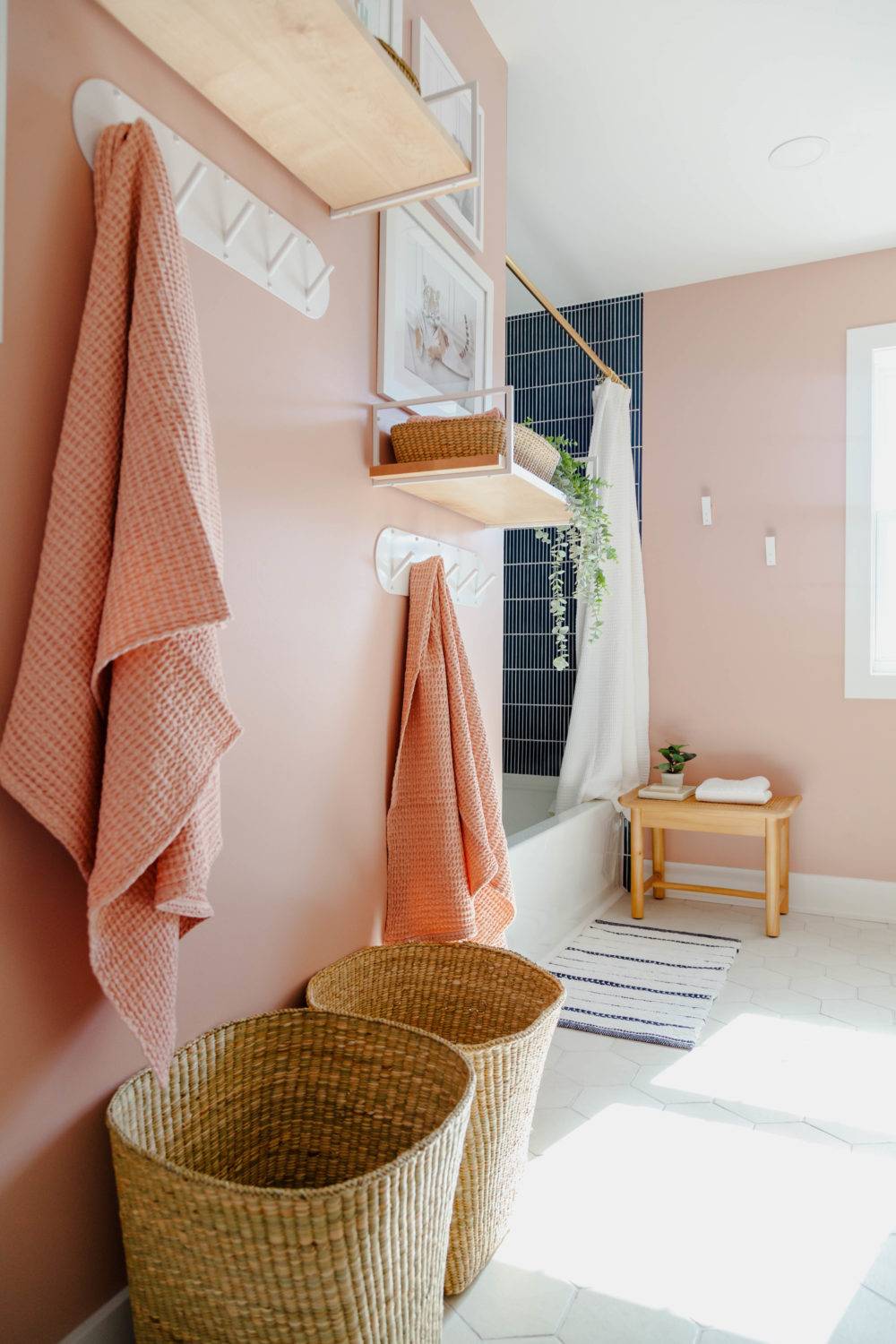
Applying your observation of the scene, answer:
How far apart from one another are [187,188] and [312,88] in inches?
8.7

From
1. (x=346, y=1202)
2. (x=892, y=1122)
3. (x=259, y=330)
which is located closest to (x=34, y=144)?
(x=259, y=330)

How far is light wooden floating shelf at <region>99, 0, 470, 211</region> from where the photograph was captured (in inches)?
43.3

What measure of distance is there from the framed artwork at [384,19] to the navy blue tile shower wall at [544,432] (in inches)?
80.9

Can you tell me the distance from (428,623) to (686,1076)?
1191mm

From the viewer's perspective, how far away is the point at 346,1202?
3.09ft

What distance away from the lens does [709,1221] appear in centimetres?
154

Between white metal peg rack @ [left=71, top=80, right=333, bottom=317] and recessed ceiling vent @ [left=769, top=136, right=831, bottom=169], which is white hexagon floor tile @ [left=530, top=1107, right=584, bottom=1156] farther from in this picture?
recessed ceiling vent @ [left=769, top=136, right=831, bottom=169]

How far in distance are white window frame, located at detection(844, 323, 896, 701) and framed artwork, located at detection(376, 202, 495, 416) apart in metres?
1.80

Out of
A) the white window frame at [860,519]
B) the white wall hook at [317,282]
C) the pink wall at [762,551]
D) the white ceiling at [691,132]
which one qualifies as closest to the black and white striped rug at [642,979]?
the pink wall at [762,551]

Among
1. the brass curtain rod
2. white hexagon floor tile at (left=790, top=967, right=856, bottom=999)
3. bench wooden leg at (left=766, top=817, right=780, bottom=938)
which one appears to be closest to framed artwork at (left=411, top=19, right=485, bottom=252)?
the brass curtain rod

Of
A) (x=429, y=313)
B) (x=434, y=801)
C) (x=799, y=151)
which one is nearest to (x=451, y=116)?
(x=429, y=313)

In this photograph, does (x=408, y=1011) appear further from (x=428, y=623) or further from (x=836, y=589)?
(x=836, y=589)

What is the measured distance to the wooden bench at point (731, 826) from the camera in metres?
3.05

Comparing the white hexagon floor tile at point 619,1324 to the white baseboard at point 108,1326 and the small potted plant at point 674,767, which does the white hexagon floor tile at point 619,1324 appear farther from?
the small potted plant at point 674,767
